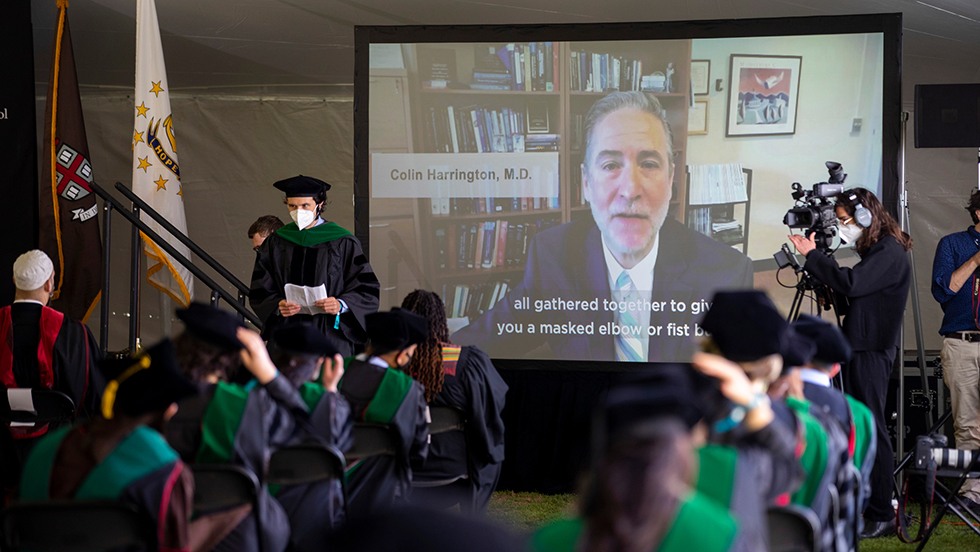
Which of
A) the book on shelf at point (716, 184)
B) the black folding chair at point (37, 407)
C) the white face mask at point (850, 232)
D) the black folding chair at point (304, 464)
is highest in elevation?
the book on shelf at point (716, 184)

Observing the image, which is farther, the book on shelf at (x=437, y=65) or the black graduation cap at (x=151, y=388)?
the book on shelf at (x=437, y=65)

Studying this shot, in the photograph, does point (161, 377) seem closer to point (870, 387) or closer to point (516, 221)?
point (870, 387)

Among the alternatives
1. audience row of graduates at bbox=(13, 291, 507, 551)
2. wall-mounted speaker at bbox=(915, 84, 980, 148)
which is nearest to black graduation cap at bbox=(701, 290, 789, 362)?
audience row of graduates at bbox=(13, 291, 507, 551)

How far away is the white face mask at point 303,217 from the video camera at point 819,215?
2261 millimetres

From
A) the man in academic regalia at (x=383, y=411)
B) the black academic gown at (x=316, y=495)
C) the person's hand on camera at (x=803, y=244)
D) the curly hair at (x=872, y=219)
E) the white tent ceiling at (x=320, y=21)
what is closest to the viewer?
the black academic gown at (x=316, y=495)

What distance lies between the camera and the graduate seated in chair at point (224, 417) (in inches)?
111

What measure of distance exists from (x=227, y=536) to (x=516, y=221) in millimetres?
4133

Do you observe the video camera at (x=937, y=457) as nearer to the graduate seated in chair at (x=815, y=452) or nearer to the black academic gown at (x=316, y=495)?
the graduate seated in chair at (x=815, y=452)

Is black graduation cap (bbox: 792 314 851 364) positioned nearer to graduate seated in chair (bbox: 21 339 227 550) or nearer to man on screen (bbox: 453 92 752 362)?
graduate seated in chair (bbox: 21 339 227 550)

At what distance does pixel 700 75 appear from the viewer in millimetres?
6555

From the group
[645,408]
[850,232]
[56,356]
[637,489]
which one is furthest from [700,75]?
[637,489]

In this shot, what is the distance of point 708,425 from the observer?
1946 mm

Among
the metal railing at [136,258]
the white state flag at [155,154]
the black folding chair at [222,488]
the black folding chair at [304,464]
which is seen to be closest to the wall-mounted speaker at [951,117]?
the metal railing at [136,258]

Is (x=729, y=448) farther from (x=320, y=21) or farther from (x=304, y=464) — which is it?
(x=320, y=21)
